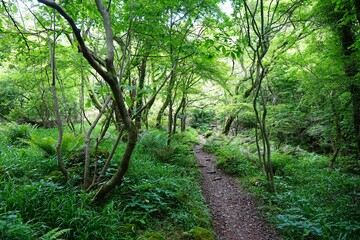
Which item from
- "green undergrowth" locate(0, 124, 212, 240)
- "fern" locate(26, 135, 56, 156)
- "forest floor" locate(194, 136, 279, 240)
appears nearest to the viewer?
"green undergrowth" locate(0, 124, 212, 240)

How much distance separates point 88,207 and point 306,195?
5243 mm

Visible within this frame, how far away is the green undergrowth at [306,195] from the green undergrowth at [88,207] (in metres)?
1.74

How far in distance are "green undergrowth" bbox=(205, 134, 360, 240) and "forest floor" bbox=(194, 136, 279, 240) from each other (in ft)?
0.88

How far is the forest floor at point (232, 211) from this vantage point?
4.31 meters

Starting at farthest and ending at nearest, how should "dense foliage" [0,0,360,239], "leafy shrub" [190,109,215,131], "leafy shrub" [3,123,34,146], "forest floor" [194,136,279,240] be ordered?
1. "leafy shrub" [190,109,215,131]
2. "leafy shrub" [3,123,34,146]
3. "forest floor" [194,136,279,240]
4. "dense foliage" [0,0,360,239]

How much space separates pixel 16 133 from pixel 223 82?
28.2 ft

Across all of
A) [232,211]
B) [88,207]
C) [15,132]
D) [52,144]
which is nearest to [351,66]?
[232,211]

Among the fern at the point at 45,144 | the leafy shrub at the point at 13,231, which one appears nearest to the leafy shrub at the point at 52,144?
the fern at the point at 45,144

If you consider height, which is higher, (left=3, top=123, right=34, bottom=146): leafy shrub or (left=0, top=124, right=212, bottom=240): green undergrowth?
(left=3, top=123, right=34, bottom=146): leafy shrub

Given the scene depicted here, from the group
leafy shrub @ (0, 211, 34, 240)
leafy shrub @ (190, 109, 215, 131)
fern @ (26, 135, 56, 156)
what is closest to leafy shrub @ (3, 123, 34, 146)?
fern @ (26, 135, 56, 156)

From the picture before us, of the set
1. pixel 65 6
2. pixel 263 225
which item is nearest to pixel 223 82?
pixel 263 225

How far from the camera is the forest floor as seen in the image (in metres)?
4.31

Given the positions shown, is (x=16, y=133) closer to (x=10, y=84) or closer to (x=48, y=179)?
(x=10, y=84)

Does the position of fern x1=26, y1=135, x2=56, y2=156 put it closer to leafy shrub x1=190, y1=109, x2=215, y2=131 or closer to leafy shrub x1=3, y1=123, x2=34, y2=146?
leafy shrub x1=3, y1=123, x2=34, y2=146
